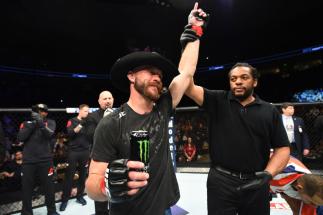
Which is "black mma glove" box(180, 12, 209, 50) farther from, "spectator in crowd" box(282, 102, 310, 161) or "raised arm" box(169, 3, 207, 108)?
"spectator in crowd" box(282, 102, 310, 161)

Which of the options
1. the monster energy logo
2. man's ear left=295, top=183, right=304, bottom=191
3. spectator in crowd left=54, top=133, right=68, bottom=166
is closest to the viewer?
the monster energy logo

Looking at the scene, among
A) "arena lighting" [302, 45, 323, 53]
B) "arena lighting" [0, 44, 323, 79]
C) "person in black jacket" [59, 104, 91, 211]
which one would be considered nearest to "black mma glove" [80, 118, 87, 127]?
"person in black jacket" [59, 104, 91, 211]

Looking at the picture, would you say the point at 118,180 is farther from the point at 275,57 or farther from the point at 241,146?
the point at 275,57

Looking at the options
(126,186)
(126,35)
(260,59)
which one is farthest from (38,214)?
(260,59)

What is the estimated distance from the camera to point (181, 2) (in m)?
12.9

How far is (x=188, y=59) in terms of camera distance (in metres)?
2.09

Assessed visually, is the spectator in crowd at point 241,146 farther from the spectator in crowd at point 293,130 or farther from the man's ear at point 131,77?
the spectator in crowd at point 293,130

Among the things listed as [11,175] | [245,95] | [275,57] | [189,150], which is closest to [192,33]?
[245,95]

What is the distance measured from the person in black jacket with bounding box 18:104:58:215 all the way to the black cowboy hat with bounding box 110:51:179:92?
108 inches

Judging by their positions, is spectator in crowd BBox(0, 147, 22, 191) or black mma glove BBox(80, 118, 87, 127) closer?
black mma glove BBox(80, 118, 87, 127)

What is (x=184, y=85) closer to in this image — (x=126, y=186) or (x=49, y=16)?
(x=126, y=186)

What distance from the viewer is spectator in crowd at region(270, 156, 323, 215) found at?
2.20 m

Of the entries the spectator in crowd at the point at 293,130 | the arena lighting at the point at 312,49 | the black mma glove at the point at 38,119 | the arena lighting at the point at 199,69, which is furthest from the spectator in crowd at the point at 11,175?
the arena lighting at the point at 312,49

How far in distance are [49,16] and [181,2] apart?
6522mm
